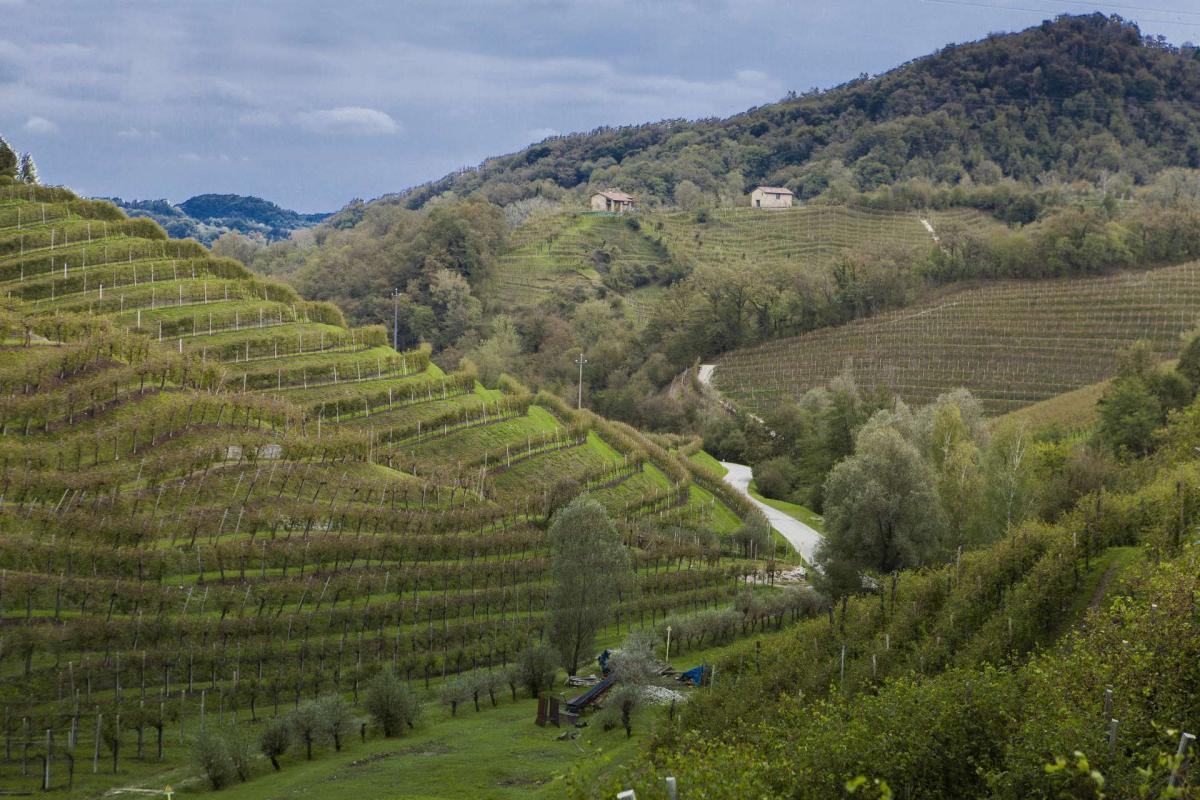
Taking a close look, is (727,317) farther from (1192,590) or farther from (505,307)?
(1192,590)

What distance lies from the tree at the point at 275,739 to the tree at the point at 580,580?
10.8 m

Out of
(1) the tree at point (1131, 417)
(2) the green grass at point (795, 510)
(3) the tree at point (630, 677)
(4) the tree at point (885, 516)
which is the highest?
(1) the tree at point (1131, 417)

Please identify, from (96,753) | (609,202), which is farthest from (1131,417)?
(609,202)

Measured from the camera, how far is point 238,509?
4266 cm

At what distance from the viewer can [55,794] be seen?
25.7 metres

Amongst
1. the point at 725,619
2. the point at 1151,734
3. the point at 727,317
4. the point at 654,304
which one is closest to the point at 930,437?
the point at 725,619

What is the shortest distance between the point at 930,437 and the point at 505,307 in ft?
282

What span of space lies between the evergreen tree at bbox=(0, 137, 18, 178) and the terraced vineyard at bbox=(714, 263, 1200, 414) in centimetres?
6622

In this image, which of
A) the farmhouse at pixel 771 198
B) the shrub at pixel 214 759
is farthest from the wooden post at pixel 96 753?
the farmhouse at pixel 771 198

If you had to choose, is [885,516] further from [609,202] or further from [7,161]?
[609,202]

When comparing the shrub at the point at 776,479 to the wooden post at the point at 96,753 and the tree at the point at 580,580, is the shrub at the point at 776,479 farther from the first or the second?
the wooden post at the point at 96,753

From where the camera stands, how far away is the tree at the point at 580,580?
1485 inches

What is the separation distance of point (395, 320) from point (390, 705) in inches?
3667

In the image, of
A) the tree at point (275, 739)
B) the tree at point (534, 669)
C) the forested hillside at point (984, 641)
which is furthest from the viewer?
the tree at point (534, 669)
